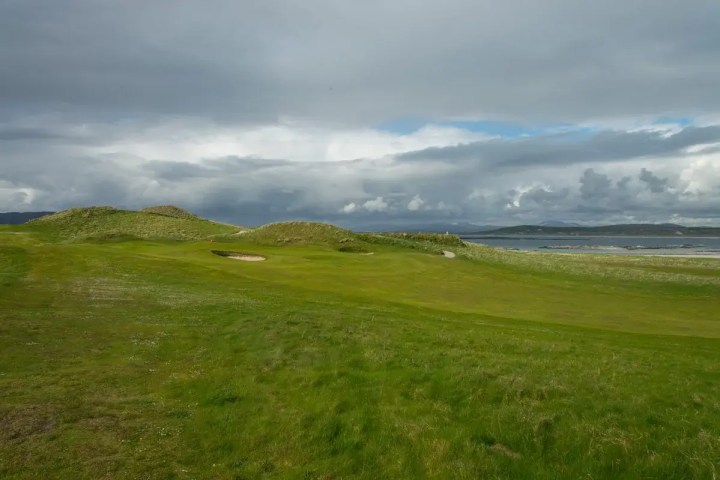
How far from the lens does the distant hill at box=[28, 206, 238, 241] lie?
98125 millimetres

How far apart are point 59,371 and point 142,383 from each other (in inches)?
115

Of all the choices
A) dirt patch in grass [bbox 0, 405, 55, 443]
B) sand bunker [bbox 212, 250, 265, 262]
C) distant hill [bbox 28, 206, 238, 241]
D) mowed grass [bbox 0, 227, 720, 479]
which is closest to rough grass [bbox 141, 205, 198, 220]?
distant hill [bbox 28, 206, 238, 241]

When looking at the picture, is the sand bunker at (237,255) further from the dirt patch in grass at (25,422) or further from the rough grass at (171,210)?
the rough grass at (171,210)

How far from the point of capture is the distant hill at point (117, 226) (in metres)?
98.1

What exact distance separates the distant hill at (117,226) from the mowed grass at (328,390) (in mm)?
64958

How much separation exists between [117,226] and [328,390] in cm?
A: 10634

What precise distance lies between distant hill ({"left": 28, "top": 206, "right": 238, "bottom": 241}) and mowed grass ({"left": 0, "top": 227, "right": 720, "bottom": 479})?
65.0 m

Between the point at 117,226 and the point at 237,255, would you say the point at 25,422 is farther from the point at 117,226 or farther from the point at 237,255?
the point at 117,226

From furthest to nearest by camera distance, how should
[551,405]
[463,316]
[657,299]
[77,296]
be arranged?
[657,299]
[463,316]
[77,296]
[551,405]

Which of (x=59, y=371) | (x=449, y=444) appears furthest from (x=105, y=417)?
(x=449, y=444)

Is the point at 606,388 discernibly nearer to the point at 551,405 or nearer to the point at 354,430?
the point at 551,405

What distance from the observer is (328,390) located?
14.8 m

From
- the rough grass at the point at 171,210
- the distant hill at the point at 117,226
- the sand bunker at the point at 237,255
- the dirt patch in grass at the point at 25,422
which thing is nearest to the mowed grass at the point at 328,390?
the dirt patch in grass at the point at 25,422

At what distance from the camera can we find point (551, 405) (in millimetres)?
13273
